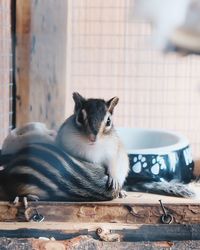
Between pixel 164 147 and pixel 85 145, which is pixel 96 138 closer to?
pixel 85 145

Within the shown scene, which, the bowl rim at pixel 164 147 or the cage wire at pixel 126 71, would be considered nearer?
the cage wire at pixel 126 71

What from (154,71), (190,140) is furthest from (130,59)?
(190,140)

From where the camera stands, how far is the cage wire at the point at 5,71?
1.18m

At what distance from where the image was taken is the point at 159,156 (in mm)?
1229

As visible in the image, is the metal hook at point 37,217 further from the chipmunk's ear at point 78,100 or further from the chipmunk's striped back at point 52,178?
the chipmunk's ear at point 78,100

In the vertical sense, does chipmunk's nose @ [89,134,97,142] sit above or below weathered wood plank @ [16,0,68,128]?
below

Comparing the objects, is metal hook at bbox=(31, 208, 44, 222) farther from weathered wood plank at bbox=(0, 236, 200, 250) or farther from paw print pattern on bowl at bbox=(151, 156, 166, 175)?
paw print pattern on bowl at bbox=(151, 156, 166, 175)

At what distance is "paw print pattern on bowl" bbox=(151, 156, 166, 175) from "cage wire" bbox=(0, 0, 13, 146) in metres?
0.26

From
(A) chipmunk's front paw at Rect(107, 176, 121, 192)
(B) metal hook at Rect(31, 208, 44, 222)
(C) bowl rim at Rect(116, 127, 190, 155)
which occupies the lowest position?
(B) metal hook at Rect(31, 208, 44, 222)

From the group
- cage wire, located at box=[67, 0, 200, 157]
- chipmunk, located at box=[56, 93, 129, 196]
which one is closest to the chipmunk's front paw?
chipmunk, located at box=[56, 93, 129, 196]

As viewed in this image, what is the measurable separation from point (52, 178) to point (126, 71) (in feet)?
0.68

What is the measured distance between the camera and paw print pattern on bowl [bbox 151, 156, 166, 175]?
1225 millimetres

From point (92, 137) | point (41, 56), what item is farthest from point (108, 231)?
point (41, 56)

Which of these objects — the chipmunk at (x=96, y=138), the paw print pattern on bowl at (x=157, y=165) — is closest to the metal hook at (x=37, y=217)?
the chipmunk at (x=96, y=138)
